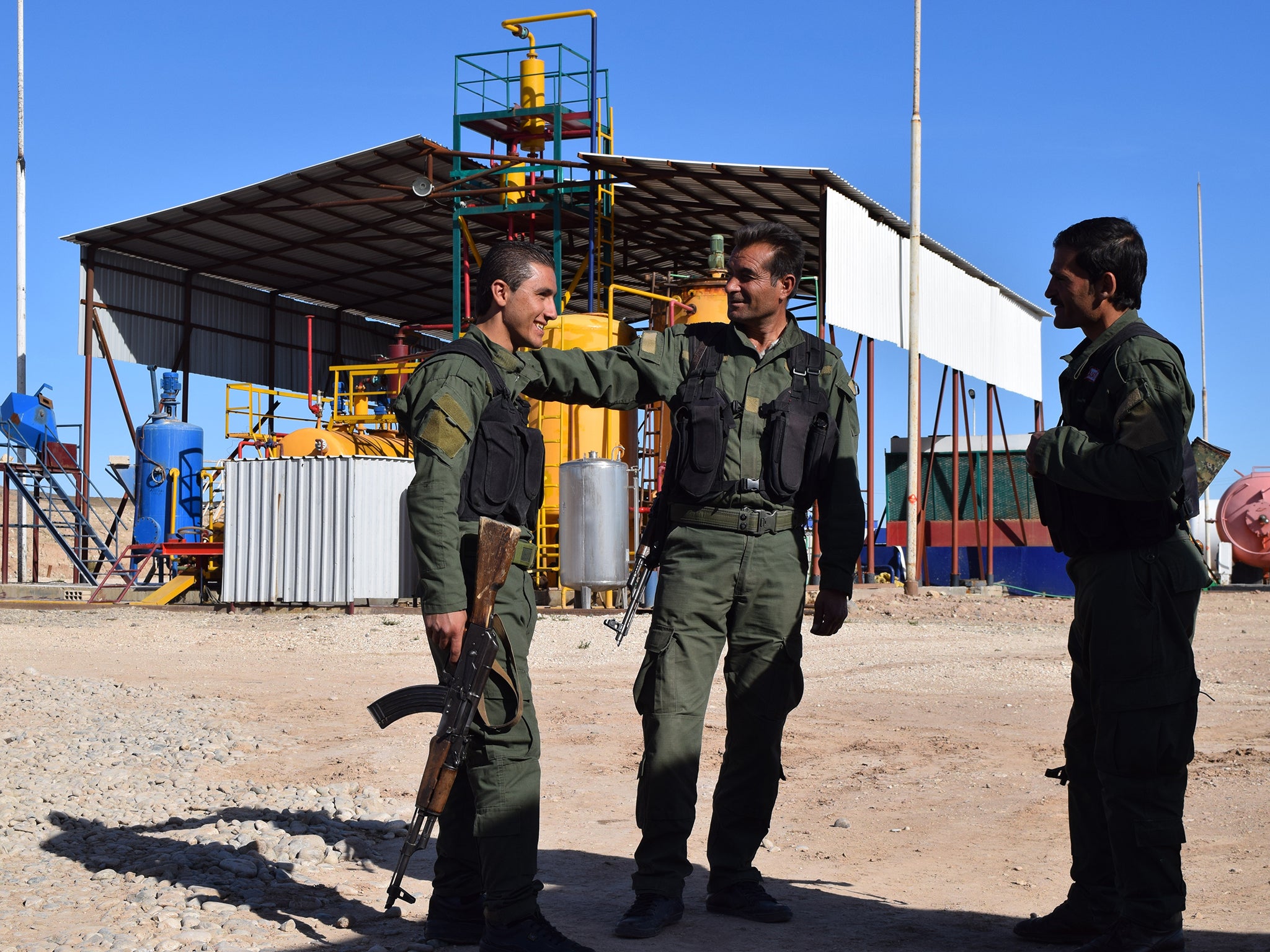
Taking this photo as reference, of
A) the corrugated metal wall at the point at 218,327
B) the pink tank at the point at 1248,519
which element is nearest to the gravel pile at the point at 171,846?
the corrugated metal wall at the point at 218,327

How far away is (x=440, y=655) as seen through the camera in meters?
3.66

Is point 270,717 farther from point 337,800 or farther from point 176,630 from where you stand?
point 176,630

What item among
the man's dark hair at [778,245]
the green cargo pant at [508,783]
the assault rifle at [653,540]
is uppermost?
the man's dark hair at [778,245]

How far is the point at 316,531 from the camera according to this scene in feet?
65.8

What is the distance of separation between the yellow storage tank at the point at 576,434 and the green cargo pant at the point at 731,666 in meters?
13.9

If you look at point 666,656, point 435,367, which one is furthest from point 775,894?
point 435,367

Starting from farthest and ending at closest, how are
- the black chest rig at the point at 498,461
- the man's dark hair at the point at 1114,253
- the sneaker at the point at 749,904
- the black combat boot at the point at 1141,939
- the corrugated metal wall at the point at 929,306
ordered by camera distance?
the corrugated metal wall at the point at 929,306
the sneaker at the point at 749,904
the black chest rig at the point at 498,461
the man's dark hair at the point at 1114,253
the black combat boot at the point at 1141,939

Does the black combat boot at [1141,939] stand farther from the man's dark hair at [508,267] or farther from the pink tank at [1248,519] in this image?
the pink tank at [1248,519]

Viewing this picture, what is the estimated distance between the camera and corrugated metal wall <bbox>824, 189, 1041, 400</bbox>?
1770 cm

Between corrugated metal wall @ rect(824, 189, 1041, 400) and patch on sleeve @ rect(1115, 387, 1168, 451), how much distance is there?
13528mm

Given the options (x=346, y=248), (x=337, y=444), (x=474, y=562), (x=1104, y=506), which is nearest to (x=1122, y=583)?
(x=1104, y=506)

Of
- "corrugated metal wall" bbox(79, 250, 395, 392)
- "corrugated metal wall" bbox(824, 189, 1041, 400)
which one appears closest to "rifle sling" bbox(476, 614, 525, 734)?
"corrugated metal wall" bbox(824, 189, 1041, 400)

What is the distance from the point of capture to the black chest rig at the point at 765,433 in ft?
13.8

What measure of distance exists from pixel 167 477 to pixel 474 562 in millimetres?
22682
